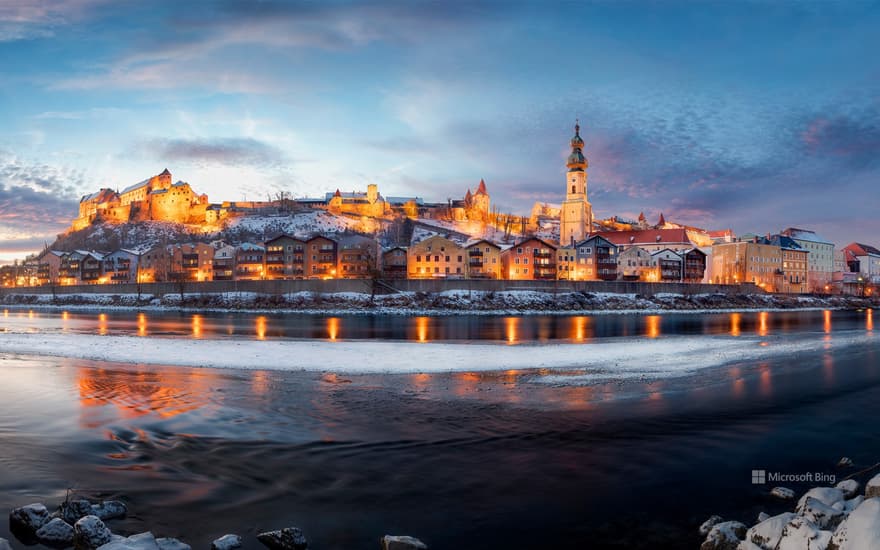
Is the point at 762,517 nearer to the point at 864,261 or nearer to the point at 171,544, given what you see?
the point at 171,544

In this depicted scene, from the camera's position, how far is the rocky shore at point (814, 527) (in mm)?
5059

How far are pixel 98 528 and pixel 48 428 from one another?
677 centimetres

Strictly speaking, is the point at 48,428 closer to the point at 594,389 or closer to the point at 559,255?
the point at 594,389

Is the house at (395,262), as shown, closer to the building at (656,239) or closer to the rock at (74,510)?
the building at (656,239)

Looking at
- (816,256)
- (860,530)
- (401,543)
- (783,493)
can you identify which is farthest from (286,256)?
(816,256)

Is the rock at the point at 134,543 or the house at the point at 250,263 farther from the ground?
the house at the point at 250,263

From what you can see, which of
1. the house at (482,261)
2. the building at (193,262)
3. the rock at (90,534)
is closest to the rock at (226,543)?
the rock at (90,534)

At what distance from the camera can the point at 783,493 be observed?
25.3 ft

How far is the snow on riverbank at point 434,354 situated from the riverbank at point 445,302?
3785 cm

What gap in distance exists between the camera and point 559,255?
3703 inches

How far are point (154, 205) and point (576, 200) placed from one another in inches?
4727

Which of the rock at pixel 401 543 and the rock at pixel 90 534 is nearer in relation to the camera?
the rock at pixel 90 534

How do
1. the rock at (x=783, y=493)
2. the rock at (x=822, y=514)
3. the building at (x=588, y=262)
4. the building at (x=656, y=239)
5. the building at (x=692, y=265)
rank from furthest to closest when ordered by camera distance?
the building at (x=656, y=239)
the building at (x=692, y=265)
the building at (x=588, y=262)
the rock at (x=783, y=493)
the rock at (x=822, y=514)

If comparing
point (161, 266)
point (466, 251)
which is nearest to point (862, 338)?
point (466, 251)
